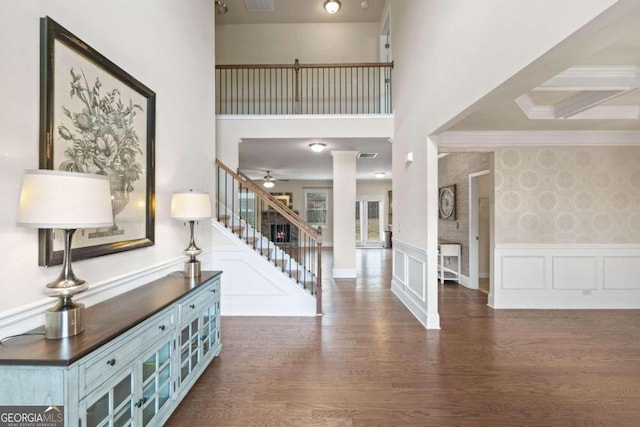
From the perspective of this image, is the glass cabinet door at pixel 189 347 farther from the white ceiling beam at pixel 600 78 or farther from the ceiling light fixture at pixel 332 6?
the ceiling light fixture at pixel 332 6

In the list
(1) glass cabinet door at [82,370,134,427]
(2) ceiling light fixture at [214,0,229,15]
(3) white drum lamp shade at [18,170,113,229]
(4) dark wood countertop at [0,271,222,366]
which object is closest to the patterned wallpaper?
(4) dark wood countertop at [0,271,222,366]

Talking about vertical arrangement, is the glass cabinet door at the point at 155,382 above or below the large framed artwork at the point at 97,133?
below

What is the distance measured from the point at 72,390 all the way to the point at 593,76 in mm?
3967

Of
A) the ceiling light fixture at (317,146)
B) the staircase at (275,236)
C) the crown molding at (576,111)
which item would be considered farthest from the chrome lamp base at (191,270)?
the crown molding at (576,111)

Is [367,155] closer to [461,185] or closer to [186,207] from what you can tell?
[461,185]

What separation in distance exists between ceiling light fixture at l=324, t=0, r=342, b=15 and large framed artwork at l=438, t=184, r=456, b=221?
4230mm

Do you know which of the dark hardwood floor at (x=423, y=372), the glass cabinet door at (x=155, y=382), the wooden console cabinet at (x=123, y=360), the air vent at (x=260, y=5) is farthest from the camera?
the air vent at (x=260, y=5)

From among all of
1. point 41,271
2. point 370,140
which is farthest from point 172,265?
point 370,140

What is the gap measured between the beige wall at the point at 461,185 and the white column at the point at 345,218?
1.99 metres

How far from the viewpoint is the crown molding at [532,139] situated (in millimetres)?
4121

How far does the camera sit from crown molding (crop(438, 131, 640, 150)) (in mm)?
4121

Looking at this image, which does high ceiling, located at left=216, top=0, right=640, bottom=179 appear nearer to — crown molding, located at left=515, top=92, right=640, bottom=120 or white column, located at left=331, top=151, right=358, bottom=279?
crown molding, located at left=515, top=92, right=640, bottom=120

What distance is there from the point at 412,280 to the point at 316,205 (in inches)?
310

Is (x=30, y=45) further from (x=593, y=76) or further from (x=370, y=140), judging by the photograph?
(x=370, y=140)
